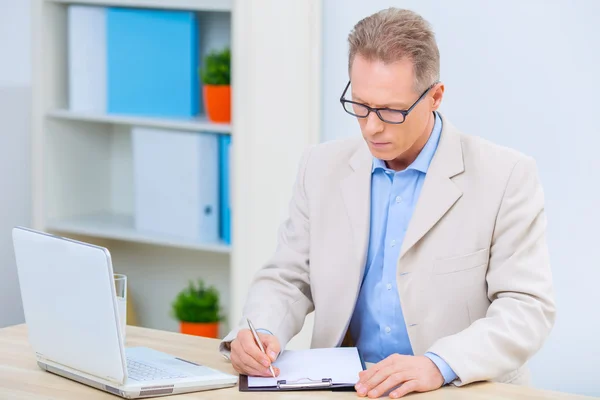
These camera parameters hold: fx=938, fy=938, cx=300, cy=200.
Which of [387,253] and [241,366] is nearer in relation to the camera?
[241,366]

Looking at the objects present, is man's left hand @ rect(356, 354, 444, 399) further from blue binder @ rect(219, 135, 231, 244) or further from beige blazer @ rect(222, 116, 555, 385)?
blue binder @ rect(219, 135, 231, 244)

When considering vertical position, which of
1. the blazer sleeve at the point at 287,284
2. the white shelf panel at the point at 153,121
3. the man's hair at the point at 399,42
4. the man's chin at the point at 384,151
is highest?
the man's hair at the point at 399,42

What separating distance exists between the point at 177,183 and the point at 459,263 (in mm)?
1574

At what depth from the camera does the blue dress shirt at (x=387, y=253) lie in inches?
82.2

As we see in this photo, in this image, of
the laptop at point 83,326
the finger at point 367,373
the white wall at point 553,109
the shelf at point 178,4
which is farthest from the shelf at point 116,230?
the finger at point 367,373

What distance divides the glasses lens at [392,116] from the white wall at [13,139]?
2211 millimetres

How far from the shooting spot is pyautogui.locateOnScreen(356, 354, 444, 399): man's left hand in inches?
67.6

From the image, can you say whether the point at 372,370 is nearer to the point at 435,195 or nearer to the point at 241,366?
the point at 241,366

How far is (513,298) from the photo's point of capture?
1.93 m

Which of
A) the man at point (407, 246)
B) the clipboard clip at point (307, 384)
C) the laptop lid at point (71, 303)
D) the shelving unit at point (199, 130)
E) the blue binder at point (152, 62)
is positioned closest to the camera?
the laptop lid at point (71, 303)

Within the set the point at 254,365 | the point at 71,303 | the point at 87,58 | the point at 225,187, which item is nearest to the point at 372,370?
the point at 254,365

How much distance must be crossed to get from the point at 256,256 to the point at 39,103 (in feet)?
3.45

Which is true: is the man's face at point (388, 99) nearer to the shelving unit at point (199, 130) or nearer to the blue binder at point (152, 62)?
the shelving unit at point (199, 130)

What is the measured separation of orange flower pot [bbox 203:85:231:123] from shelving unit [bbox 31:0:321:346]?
2.7 inches
